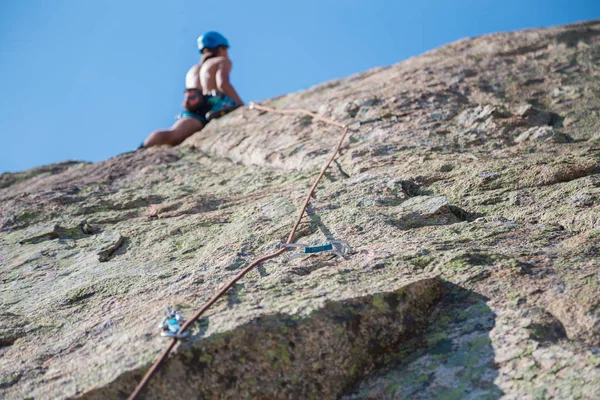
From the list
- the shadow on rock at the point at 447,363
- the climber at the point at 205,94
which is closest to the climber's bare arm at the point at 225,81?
the climber at the point at 205,94

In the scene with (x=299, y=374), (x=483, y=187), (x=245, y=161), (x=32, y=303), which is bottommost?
(x=299, y=374)

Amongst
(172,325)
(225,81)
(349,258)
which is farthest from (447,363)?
(225,81)

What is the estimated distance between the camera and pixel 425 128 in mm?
4152

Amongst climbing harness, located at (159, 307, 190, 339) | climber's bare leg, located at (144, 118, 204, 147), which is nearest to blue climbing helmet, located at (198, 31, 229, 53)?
climber's bare leg, located at (144, 118, 204, 147)

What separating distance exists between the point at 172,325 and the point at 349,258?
2.65ft

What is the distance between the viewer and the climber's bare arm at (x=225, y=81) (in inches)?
270

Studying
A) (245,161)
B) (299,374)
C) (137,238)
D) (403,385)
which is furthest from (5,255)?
(403,385)

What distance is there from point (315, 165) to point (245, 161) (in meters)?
0.83

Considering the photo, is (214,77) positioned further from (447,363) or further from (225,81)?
(447,363)

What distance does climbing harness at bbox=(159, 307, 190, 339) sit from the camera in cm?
192

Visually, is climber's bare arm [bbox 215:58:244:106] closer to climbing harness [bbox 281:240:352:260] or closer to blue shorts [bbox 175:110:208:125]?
blue shorts [bbox 175:110:208:125]

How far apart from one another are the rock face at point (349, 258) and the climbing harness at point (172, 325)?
48 mm

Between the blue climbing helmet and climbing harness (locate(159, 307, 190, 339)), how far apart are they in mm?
6034

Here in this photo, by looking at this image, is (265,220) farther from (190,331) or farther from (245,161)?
(245,161)
